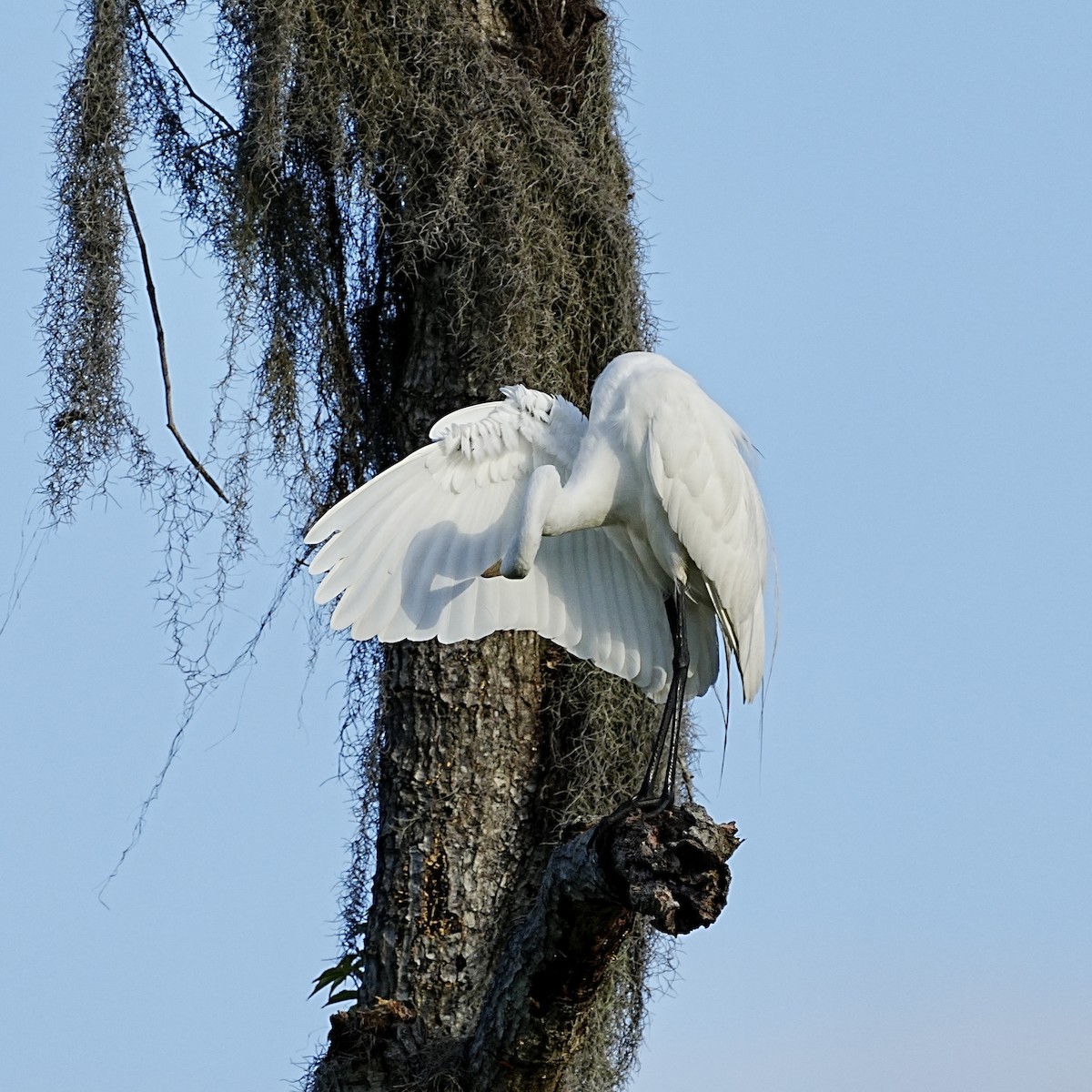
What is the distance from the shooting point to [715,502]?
3.29 m

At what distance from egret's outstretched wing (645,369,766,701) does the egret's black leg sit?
89 mm

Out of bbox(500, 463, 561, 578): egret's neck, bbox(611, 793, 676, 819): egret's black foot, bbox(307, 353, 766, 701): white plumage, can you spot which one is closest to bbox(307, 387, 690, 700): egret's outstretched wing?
bbox(307, 353, 766, 701): white plumage

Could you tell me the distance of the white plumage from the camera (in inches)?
121

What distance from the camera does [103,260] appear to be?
3.36 metres

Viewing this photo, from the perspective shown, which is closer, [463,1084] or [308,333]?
[463,1084]

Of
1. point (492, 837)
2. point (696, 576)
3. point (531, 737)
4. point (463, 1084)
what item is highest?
point (696, 576)

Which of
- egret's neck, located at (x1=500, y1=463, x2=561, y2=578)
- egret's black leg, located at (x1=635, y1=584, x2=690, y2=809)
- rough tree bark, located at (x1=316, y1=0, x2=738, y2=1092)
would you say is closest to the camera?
rough tree bark, located at (x1=316, y1=0, x2=738, y2=1092)

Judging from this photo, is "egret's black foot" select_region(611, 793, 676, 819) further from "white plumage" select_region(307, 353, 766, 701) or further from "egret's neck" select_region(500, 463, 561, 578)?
"egret's neck" select_region(500, 463, 561, 578)

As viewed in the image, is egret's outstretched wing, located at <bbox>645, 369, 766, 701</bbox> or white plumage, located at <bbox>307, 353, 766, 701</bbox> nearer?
white plumage, located at <bbox>307, 353, 766, 701</bbox>

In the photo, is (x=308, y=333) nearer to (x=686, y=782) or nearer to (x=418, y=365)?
(x=418, y=365)

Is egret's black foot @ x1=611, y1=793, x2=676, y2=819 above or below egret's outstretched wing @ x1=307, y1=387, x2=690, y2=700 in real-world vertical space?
below

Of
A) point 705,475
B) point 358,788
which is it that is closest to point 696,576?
point 705,475

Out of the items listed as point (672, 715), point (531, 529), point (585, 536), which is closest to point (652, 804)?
point (672, 715)

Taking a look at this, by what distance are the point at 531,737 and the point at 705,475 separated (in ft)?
2.23
